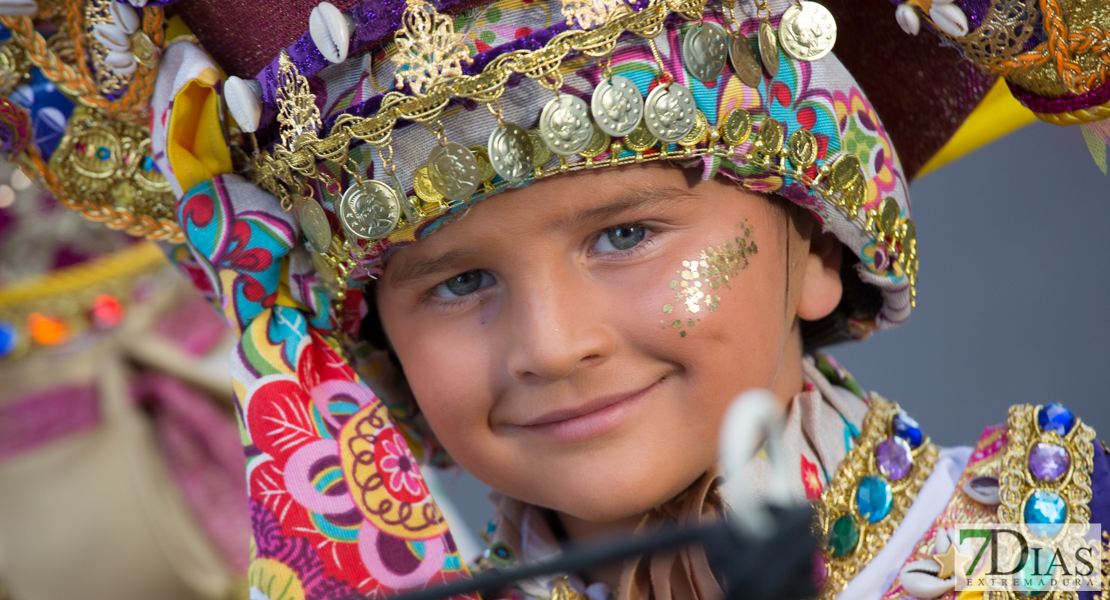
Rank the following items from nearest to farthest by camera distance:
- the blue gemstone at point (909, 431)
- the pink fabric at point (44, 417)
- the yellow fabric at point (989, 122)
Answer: the blue gemstone at point (909, 431) → the yellow fabric at point (989, 122) → the pink fabric at point (44, 417)

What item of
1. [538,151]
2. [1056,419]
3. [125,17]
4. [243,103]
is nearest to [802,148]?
[538,151]

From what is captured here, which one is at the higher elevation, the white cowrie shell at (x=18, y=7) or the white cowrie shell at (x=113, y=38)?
the white cowrie shell at (x=18, y=7)

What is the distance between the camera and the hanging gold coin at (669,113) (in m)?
0.93

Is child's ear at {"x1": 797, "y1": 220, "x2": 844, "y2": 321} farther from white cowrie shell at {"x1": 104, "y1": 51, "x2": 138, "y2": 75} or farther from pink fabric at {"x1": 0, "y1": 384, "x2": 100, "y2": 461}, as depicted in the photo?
pink fabric at {"x1": 0, "y1": 384, "x2": 100, "y2": 461}

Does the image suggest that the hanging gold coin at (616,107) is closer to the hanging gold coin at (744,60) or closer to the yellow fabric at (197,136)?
the hanging gold coin at (744,60)

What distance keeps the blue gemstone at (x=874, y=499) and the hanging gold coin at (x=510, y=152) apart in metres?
0.47

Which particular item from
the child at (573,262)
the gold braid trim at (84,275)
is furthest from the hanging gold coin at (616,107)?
the gold braid trim at (84,275)

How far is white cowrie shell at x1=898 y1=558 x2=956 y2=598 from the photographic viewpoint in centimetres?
101

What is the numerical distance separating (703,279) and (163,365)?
1382 millimetres

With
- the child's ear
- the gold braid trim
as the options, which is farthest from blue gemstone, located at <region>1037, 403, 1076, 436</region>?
the gold braid trim

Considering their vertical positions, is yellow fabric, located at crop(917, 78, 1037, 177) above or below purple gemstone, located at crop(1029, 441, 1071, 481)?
above

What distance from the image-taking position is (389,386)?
125 centimetres

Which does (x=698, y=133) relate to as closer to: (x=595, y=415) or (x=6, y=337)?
(x=595, y=415)

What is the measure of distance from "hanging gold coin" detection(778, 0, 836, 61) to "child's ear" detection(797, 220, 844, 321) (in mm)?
184
